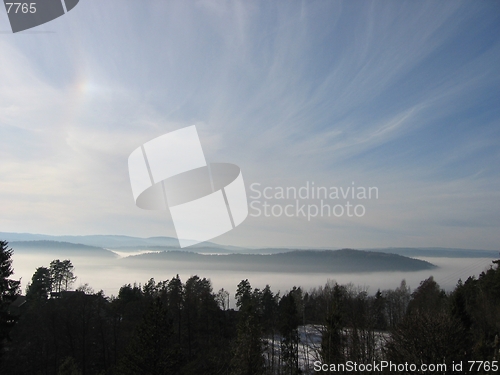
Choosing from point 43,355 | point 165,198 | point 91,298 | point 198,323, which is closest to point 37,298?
point 91,298

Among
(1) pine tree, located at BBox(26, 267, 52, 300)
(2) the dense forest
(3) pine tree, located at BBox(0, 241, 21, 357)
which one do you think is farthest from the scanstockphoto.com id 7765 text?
(1) pine tree, located at BBox(26, 267, 52, 300)

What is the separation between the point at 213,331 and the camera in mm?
37500

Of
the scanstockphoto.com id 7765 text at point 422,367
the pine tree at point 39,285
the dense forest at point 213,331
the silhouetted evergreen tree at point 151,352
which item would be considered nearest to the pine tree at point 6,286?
the dense forest at point 213,331

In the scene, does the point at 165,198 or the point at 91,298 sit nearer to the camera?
the point at 165,198

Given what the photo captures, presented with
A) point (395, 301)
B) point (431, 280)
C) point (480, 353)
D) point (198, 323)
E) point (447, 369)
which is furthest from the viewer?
point (431, 280)

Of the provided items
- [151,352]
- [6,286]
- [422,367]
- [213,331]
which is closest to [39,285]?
[213,331]

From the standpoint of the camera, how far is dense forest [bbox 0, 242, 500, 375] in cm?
1077

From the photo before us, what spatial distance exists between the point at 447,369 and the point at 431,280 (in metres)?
62.2

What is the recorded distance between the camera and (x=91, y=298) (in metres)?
33.8

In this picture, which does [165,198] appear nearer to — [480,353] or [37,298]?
[480,353]

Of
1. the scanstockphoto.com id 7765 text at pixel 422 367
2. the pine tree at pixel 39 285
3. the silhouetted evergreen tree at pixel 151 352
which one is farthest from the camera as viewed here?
the pine tree at pixel 39 285

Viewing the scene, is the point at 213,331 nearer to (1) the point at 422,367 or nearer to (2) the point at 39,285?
(2) the point at 39,285

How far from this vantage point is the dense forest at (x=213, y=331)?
424 inches

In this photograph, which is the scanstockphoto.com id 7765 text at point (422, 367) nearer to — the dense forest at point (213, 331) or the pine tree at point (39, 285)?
the dense forest at point (213, 331)
